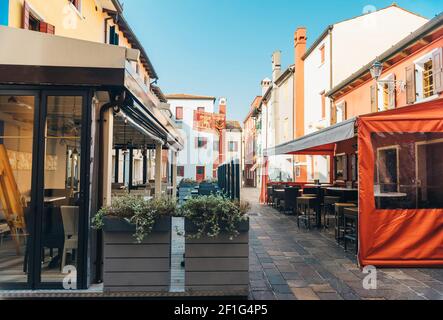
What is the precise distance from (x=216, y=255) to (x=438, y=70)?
26.0ft

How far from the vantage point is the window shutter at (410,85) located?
377 inches

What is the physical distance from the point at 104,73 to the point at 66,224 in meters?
1.89

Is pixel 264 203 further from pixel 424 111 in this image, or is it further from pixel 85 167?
pixel 85 167

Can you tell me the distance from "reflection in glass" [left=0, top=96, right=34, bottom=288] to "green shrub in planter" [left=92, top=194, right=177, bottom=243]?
910 mm

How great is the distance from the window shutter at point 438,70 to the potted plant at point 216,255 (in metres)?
7.46

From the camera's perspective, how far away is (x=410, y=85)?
382 inches

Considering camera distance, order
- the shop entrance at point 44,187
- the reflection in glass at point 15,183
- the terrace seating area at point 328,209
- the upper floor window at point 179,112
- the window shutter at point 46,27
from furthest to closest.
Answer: the upper floor window at point 179,112
the window shutter at point 46,27
the terrace seating area at point 328,209
the reflection in glass at point 15,183
the shop entrance at point 44,187

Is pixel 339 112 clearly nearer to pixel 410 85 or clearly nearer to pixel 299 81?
pixel 299 81

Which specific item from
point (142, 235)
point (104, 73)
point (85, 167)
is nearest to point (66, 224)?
point (85, 167)

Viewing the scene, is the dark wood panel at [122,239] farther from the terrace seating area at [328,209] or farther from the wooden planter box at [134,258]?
the terrace seating area at [328,209]

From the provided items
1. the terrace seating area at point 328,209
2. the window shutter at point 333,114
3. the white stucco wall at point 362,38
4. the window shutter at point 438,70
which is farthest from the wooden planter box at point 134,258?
the white stucco wall at point 362,38

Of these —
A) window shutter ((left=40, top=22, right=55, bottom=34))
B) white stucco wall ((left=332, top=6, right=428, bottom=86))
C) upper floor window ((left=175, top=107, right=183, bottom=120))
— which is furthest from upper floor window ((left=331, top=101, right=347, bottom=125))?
upper floor window ((left=175, top=107, right=183, bottom=120))

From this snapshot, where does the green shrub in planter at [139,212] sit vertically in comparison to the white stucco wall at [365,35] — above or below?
below

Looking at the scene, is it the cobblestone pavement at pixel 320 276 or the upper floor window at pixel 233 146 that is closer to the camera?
the cobblestone pavement at pixel 320 276
